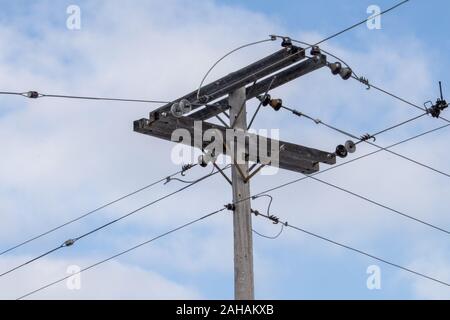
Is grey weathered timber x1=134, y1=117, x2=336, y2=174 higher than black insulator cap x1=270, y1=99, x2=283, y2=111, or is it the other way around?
black insulator cap x1=270, y1=99, x2=283, y2=111

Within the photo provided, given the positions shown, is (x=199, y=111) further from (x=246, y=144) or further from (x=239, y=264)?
(x=239, y=264)

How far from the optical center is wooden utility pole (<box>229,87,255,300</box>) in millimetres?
16781

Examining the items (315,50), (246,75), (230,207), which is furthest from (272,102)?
(230,207)

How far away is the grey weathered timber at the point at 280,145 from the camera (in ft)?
58.6

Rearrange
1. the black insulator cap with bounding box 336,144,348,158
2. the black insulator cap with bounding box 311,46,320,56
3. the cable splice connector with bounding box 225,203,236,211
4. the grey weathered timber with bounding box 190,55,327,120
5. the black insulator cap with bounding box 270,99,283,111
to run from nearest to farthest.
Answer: the cable splice connector with bounding box 225,203,236,211
the black insulator cap with bounding box 311,46,320,56
the grey weathered timber with bounding box 190,55,327,120
the black insulator cap with bounding box 270,99,283,111
the black insulator cap with bounding box 336,144,348,158

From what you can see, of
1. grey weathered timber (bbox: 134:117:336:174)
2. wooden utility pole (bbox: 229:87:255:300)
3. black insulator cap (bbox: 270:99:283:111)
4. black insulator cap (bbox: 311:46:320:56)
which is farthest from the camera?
black insulator cap (bbox: 270:99:283:111)

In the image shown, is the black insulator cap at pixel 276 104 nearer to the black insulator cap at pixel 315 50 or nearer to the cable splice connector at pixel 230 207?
the black insulator cap at pixel 315 50

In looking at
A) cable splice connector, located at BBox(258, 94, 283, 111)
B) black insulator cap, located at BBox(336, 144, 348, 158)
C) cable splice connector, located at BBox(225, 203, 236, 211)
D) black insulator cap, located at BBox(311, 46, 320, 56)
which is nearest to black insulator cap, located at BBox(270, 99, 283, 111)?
cable splice connector, located at BBox(258, 94, 283, 111)

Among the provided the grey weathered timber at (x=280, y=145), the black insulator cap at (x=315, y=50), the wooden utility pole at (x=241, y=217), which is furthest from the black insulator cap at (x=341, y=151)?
the black insulator cap at (x=315, y=50)

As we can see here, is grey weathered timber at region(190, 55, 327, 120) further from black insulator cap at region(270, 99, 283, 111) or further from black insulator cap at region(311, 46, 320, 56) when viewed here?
black insulator cap at region(270, 99, 283, 111)

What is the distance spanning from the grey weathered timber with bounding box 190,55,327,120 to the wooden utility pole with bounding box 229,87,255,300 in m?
0.20

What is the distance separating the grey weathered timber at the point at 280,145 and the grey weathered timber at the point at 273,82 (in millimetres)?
481

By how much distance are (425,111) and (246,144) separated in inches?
97.9

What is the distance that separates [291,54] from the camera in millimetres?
17594
